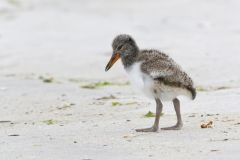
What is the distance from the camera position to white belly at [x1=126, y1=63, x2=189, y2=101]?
8.17 meters

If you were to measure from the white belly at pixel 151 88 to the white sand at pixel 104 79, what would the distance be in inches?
15.4

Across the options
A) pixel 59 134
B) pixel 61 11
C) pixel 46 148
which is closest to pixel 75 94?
pixel 59 134

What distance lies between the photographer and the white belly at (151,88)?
8.17 m

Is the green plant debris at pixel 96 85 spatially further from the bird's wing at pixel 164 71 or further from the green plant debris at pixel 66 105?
the bird's wing at pixel 164 71

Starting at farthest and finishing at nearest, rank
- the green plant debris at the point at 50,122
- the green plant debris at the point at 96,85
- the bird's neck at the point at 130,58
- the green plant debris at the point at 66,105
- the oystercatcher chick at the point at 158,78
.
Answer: the green plant debris at the point at 96,85, the green plant debris at the point at 66,105, the green plant debris at the point at 50,122, the bird's neck at the point at 130,58, the oystercatcher chick at the point at 158,78

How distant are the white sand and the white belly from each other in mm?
390

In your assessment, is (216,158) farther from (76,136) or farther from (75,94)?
(75,94)

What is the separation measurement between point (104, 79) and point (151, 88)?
5.25 meters

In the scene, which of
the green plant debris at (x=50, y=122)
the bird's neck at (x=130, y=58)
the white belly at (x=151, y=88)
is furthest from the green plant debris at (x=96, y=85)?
the white belly at (x=151, y=88)

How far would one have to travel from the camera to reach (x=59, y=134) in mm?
8156

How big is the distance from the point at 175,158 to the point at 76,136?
1.60 meters

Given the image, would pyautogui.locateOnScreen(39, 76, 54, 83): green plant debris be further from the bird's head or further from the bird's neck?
the bird's neck

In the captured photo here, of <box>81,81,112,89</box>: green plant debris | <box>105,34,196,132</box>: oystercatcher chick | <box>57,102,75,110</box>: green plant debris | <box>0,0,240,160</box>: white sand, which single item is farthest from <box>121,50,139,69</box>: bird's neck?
<box>81,81,112,89</box>: green plant debris

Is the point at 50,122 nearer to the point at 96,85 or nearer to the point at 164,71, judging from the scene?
the point at 164,71
